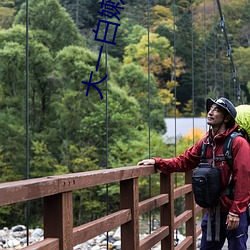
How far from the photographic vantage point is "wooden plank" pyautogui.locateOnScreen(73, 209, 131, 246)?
5.13 feet

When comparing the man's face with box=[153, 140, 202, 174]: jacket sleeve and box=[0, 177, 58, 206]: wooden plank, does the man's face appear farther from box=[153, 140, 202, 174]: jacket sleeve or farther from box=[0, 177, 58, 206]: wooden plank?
box=[0, 177, 58, 206]: wooden plank

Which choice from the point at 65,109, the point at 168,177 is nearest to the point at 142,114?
the point at 65,109

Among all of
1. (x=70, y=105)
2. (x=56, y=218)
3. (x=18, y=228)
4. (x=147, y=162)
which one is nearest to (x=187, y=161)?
(x=147, y=162)

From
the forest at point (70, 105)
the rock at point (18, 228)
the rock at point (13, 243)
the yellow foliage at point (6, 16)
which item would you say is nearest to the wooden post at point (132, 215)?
the forest at point (70, 105)

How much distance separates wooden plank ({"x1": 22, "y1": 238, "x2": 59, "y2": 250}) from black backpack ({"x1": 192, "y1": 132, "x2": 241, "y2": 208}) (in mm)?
704

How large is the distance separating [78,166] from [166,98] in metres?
4.85

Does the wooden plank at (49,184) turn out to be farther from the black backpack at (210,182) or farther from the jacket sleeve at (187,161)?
the jacket sleeve at (187,161)

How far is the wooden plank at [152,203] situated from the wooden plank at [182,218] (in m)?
0.25

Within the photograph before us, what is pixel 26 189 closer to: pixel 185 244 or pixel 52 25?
pixel 185 244

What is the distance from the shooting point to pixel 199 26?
21.4 m

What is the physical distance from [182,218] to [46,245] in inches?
67.0

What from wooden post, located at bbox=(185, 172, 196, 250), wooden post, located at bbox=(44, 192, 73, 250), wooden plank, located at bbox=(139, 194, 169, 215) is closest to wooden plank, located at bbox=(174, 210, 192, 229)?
wooden post, located at bbox=(185, 172, 196, 250)

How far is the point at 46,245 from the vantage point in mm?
1354

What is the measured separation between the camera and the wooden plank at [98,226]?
1564mm
